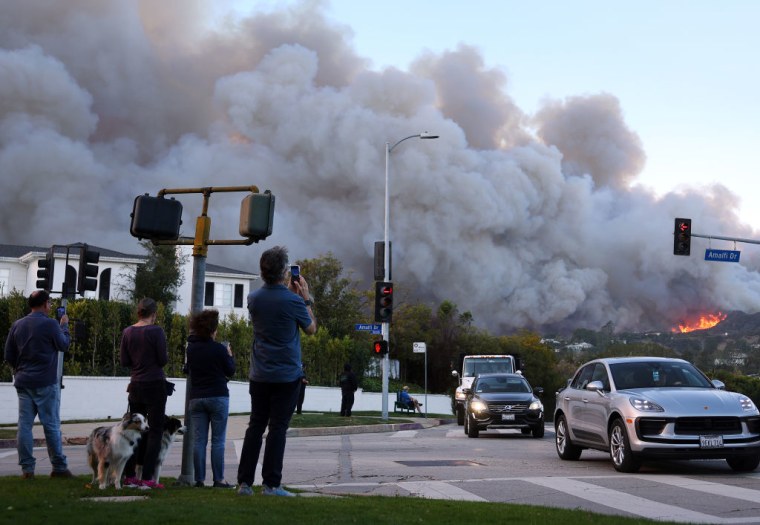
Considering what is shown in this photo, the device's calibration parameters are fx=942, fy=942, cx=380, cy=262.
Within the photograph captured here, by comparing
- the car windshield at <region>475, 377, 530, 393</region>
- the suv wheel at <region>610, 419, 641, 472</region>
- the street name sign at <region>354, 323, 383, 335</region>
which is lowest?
the suv wheel at <region>610, 419, 641, 472</region>

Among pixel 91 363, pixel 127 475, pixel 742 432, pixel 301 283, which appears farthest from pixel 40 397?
pixel 91 363

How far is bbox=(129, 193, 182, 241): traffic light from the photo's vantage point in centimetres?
889

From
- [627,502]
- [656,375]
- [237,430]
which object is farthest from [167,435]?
[237,430]

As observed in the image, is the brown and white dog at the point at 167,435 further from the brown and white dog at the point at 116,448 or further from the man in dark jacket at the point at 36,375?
the man in dark jacket at the point at 36,375

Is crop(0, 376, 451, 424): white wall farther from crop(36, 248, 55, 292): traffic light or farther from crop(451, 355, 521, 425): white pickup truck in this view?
crop(451, 355, 521, 425): white pickup truck

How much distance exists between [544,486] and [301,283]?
12.7 ft

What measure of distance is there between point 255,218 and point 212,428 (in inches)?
81.7

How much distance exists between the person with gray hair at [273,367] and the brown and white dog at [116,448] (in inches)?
51.4

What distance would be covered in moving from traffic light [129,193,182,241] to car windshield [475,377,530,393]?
1412 centimetres

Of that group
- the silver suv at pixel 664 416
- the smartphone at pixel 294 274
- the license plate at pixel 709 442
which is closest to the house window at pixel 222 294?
the silver suv at pixel 664 416

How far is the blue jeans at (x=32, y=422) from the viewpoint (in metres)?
9.33

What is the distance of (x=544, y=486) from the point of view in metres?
10.1

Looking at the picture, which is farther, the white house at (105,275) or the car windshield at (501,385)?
the white house at (105,275)

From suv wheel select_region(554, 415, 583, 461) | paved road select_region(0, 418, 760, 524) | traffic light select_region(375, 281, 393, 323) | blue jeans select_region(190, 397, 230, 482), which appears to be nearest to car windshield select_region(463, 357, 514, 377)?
traffic light select_region(375, 281, 393, 323)
